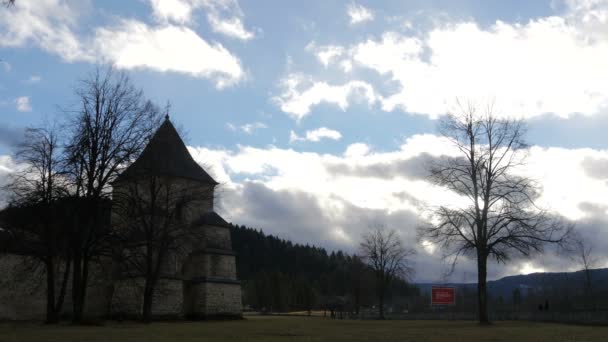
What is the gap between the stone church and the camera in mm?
41344

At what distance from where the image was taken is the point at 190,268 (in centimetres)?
4941

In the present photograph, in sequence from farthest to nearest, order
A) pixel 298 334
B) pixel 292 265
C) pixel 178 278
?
pixel 292 265
pixel 178 278
pixel 298 334

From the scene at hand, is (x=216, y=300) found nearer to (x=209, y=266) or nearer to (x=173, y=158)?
(x=209, y=266)

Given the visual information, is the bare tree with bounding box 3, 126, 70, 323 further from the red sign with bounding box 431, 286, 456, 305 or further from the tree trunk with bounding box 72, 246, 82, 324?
the red sign with bounding box 431, 286, 456, 305

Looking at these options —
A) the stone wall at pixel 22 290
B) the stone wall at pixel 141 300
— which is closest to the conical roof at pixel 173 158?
the stone wall at pixel 141 300

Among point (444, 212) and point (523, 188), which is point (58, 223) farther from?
point (523, 188)

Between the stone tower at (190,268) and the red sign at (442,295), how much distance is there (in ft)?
78.0

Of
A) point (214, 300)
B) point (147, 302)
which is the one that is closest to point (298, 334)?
point (147, 302)

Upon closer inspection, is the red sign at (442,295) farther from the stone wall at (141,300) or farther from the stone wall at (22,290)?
the stone wall at (22,290)

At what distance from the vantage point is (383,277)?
61125 mm

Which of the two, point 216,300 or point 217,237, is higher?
point 217,237

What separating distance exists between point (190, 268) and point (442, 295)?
28756 mm

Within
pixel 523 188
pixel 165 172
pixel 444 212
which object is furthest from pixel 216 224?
pixel 523 188

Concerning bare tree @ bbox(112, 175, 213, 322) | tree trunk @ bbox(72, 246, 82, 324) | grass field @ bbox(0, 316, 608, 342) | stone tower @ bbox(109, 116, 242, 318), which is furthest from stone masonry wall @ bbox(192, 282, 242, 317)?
grass field @ bbox(0, 316, 608, 342)
